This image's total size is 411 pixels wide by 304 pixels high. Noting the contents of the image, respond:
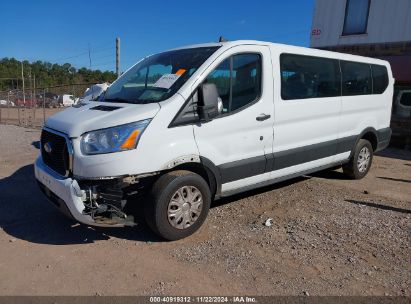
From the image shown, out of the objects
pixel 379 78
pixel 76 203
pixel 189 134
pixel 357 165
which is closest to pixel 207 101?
pixel 189 134

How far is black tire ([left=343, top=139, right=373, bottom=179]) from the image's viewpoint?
21.3 ft

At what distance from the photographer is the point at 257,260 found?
3.68m

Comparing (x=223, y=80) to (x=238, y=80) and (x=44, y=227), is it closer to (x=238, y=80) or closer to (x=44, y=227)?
(x=238, y=80)

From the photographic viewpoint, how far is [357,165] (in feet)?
21.7

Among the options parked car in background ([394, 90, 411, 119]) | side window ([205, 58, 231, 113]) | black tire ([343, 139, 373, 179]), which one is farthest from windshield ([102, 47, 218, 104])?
parked car in background ([394, 90, 411, 119])

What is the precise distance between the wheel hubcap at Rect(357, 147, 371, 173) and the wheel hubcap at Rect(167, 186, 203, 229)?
147 inches

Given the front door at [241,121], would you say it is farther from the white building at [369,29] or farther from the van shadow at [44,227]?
the white building at [369,29]

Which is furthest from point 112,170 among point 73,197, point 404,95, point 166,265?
point 404,95

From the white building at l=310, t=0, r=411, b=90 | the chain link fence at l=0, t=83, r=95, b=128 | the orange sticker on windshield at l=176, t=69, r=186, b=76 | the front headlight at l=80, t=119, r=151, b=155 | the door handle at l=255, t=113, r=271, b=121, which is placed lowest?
the chain link fence at l=0, t=83, r=95, b=128

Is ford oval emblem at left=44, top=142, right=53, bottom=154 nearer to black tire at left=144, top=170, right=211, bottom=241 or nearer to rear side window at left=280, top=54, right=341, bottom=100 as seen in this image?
black tire at left=144, top=170, right=211, bottom=241

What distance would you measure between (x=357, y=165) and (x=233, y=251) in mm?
3717

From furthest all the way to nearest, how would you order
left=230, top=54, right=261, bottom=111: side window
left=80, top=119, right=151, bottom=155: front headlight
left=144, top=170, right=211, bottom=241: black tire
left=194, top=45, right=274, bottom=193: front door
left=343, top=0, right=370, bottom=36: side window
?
left=343, top=0, right=370, bottom=36: side window
left=230, top=54, right=261, bottom=111: side window
left=194, top=45, right=274, bottom=193: front door
left=144, top=170, right=211, bottom=241: black tire
left=80, top=119, right=151, bottom=155: front headlight

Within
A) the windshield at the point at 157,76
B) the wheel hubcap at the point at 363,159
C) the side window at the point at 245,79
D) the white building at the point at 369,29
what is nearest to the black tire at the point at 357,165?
the wheel hubcap at the point at 363,159

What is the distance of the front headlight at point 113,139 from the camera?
3623 mm
